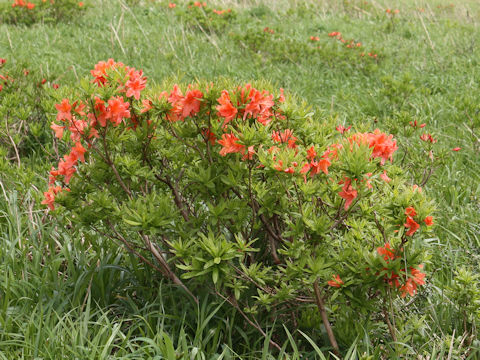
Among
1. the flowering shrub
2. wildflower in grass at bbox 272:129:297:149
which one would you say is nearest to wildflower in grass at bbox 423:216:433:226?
wildflower in grass at bbox 272:129:297:149

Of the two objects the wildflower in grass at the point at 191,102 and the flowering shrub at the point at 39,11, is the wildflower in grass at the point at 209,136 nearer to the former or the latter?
the wildflower in grass at the point at 191,102

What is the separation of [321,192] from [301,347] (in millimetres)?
757

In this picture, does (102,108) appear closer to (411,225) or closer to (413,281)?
(411,225)

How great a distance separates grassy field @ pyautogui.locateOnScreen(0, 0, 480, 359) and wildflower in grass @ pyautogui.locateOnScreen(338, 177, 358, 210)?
1.75 feet

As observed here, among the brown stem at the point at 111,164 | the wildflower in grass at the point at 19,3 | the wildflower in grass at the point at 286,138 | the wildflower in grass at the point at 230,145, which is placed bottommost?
the wildflower in grass at the point at 19,3

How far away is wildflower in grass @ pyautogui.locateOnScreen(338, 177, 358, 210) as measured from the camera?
1630 mm

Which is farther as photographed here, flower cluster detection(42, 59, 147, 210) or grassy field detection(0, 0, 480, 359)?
grassy field detection(0, 0, 480, 359)

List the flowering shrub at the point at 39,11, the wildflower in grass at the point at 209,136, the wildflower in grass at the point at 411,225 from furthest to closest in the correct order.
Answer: the flowering shrub at the point at 39,11 → the wildflower in grass at the point at 209,136 → the wildflower in grass at the point at 411,225

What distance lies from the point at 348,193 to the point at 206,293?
2.77 feet

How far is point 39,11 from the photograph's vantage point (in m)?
7.68

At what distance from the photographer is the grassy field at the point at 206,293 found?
199 cm

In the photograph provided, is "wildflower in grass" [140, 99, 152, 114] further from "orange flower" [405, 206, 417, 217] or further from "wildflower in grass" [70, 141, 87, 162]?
"orange flower" [405, 206, 417, 217]

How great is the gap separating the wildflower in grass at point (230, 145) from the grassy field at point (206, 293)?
0.47m

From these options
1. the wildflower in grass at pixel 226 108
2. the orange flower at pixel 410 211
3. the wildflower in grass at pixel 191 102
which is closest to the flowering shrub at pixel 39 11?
the wildflower in grass at pixel 191 102
